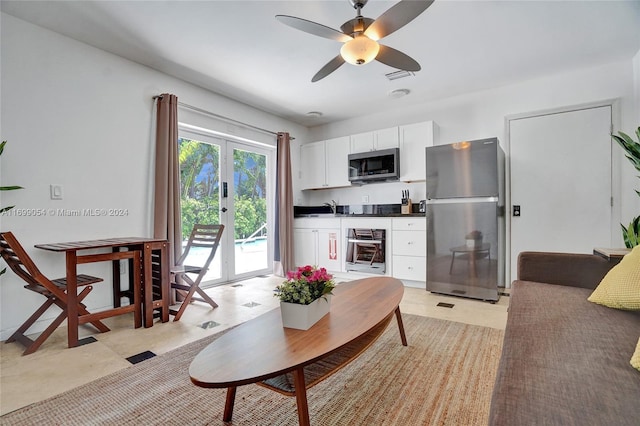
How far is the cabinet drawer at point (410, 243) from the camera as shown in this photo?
11.7 feet

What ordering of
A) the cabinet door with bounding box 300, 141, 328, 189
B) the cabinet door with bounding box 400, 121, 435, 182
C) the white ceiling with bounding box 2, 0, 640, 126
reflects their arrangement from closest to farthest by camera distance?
the white ceiling with bounding box 2, 0, 640, 126 < the cabinet door with bounding box 400, 121, 435, 182 < the cabinet door with bounding box 300, 141, 328, 189

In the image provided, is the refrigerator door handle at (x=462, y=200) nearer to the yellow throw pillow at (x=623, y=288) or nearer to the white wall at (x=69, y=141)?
the yellow throw pillow at (x=623, y=288)

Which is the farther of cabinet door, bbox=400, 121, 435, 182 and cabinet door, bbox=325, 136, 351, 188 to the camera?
cabinet door, bbox=325, 136, 351, 188

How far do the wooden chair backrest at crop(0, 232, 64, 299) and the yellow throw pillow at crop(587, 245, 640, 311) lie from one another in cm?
321

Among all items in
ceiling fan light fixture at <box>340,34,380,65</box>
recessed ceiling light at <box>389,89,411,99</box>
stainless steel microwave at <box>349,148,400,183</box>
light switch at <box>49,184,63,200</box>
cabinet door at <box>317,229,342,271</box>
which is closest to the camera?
ceiling fan light fixture at <box>340,34,380,65</box>

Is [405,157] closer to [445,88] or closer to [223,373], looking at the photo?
[445,88]

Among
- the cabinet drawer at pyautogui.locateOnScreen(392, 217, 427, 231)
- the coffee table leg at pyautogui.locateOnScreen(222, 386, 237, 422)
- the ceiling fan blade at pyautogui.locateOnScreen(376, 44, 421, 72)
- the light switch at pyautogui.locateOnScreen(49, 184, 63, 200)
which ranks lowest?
the coffee table leg at pyautogui.locateOnScreen(222, 386, 237, 422)

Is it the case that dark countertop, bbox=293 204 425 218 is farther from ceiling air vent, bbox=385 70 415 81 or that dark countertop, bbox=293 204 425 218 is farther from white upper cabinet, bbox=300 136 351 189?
ceiling air vent, bbox=385 70 415 81

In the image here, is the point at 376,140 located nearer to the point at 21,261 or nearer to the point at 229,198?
the point at 229,198

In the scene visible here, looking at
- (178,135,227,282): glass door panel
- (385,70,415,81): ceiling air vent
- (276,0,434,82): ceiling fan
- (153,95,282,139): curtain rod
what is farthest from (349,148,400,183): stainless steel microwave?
(276,0,434,82): ceiling fan

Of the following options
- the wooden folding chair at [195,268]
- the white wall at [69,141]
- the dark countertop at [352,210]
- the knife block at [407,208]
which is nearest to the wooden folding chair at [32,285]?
the white wall at [69,141]

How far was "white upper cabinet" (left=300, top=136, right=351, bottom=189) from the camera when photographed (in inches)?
179

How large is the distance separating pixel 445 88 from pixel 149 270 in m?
3.73

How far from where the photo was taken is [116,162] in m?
2.88
